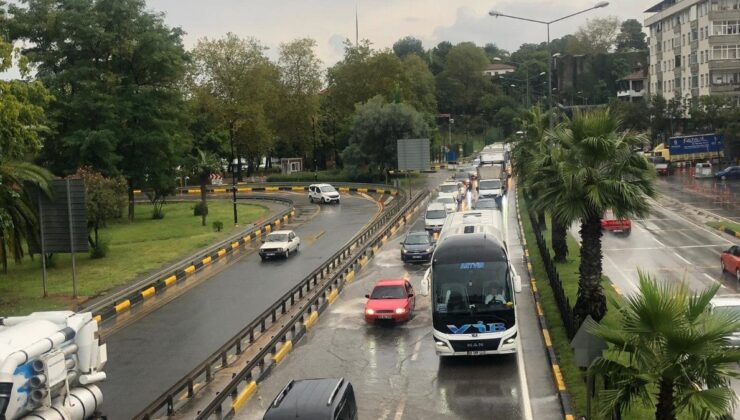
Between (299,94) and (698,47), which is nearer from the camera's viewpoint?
(698,47)

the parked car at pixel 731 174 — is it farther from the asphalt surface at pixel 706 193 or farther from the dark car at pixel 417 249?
the dark car at pixel 417 249

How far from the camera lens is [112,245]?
4516cm

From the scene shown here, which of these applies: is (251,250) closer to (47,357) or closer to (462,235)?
(462,235)

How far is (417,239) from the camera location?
36.8 m

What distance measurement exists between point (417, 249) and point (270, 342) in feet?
51.7

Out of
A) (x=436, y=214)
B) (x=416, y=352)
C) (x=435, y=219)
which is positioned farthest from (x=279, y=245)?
(x=416, y=352)

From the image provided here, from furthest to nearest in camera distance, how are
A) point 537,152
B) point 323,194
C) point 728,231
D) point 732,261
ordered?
1. point 323,194
2. point 728,231
3. point 537,152
4. point 732,261

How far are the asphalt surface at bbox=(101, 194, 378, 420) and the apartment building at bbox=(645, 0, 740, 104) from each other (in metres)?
60.7

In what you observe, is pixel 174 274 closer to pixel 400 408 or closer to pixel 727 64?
pixel 400 408

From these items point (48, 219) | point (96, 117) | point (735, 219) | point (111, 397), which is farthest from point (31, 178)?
point (735, 219)

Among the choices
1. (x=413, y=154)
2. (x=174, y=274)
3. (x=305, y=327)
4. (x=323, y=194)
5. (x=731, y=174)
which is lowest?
(x=305, y=327)

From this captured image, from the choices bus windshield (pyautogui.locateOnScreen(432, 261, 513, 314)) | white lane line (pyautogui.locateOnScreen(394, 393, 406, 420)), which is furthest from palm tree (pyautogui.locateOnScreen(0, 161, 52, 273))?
white lane line (pyautogui.locateOnScreen(394, 393, 406, 420))

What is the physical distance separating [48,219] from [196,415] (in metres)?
15.9

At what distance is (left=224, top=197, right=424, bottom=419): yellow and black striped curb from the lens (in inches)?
690
